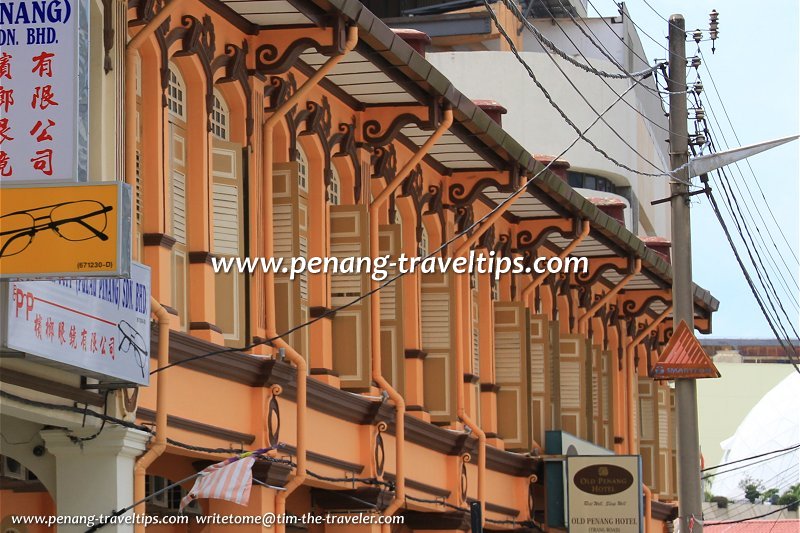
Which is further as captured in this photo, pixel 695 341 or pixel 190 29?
pixel 695 341

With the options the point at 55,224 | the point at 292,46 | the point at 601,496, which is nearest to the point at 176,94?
the point at 292,46

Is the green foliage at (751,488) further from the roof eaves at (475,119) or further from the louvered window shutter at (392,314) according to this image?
the louvered window shutter at (392,314)

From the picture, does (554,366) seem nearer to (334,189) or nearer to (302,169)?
(334,189)

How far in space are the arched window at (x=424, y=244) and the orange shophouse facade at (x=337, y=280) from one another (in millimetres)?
73

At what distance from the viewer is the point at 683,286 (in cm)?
2091

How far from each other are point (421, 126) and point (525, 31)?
103 ft

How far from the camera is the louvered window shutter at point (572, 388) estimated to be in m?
28.3

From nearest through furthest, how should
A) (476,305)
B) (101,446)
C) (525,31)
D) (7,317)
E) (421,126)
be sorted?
(7,317)
(101,446)
(421,126)
(476,305)
(525,31)

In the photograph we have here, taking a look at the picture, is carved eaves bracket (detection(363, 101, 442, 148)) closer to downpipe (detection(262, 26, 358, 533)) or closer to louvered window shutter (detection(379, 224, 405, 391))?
louvered window shutter (detection(379, 224, 405, 391))

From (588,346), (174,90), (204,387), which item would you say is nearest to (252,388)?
(204,387)

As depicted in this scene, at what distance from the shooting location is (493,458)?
2480 centimetres

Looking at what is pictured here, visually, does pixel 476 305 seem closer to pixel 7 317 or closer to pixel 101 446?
pixel 101 446

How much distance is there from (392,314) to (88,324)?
8230 millimetres

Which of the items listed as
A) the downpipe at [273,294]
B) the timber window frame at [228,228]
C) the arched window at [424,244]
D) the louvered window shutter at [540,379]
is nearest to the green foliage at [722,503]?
the louvered window shutter at [540,379]
